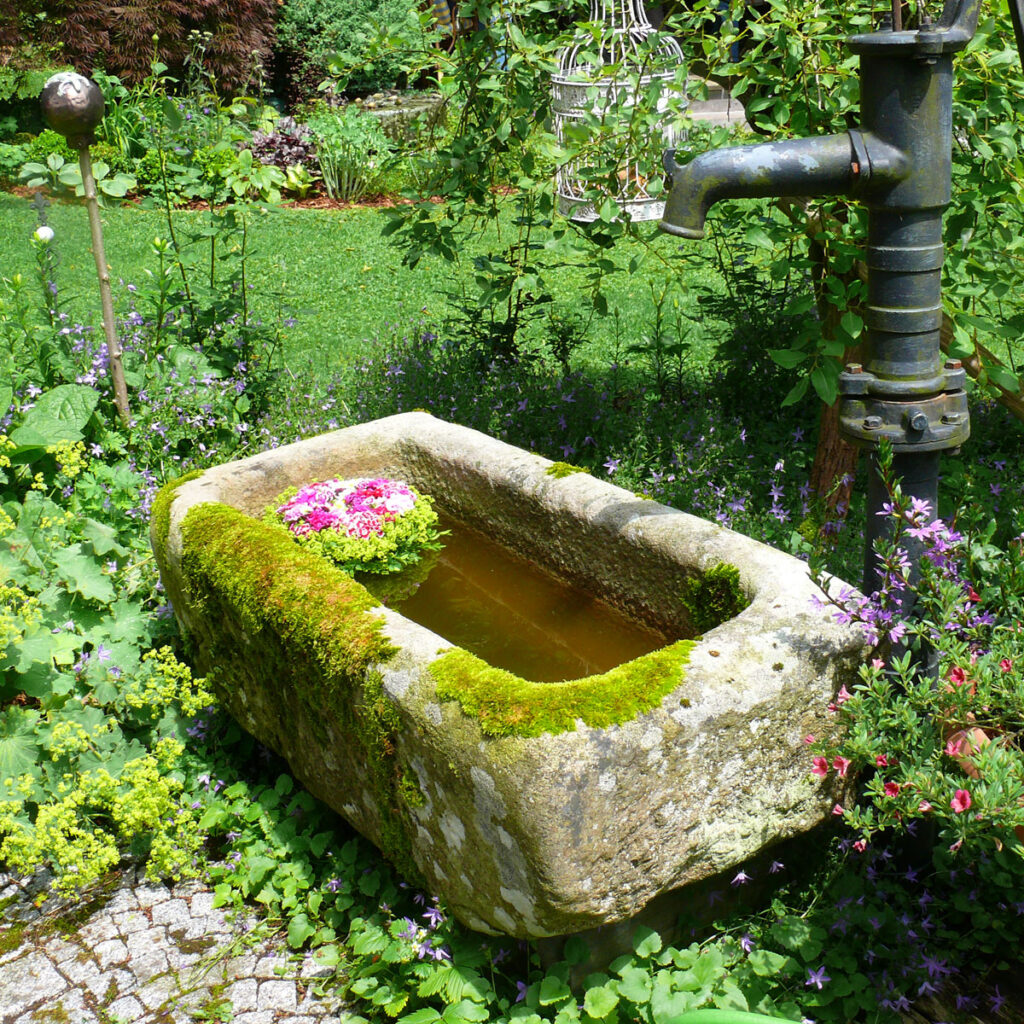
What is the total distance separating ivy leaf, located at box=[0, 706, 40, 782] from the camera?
283cm

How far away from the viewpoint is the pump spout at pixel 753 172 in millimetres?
1808

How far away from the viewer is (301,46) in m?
13.2

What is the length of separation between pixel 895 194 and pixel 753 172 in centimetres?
28

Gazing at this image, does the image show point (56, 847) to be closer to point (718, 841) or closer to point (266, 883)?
point (266, 883)

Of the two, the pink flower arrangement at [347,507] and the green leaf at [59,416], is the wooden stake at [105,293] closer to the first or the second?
the green leaf at [59,416]

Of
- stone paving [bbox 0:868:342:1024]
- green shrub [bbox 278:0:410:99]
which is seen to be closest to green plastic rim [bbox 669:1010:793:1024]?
stone paving [bbox 0:868:342:1024]

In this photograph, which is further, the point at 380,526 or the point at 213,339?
the point at 213,339

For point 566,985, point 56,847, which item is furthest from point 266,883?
point 566,985

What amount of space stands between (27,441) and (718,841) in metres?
2.79

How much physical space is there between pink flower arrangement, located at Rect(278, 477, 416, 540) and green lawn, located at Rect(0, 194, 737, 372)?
2.63 metres

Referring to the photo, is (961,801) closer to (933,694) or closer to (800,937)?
(933,694)

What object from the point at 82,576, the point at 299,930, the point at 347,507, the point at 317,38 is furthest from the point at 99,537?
the point at 317,38

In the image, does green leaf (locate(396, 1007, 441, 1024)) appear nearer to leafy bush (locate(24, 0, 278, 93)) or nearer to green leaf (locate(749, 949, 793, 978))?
green leaf (locate(749, 949, 793, 978))

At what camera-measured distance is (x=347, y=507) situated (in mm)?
Result: 3199
